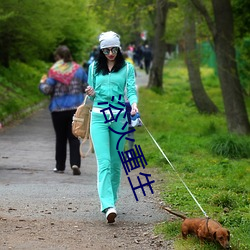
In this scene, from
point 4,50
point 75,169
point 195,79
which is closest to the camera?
point 75,169

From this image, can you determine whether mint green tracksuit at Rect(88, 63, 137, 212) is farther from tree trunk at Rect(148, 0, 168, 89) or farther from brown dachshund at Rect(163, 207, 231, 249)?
tree trunk at Rect(148, 0, 168, 89)

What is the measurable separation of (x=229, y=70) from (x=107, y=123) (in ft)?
30.0

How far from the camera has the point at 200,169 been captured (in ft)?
37.6

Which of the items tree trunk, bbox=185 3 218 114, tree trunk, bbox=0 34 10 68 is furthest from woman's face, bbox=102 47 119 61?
tree trunk, bbox=185 3 218 114

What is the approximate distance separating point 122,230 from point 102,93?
1380 mm

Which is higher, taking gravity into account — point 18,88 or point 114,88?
point 114,88

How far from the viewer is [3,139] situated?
1566 centimetres

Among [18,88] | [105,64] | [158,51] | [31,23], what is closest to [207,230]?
[105,64]

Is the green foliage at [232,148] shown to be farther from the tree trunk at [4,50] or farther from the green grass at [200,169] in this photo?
the tree trunk at [4,50]

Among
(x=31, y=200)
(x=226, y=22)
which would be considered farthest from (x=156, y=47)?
(x=31, y=200)

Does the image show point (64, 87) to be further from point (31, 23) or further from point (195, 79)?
point (195, 79)

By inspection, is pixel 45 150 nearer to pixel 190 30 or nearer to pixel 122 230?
pixel 122 230

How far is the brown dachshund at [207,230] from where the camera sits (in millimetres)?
5949

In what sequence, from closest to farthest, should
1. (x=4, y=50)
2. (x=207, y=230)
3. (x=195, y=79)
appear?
1. (x=207, y=230)
2. (x=4, y=50)
3. (x=195, y=79)
